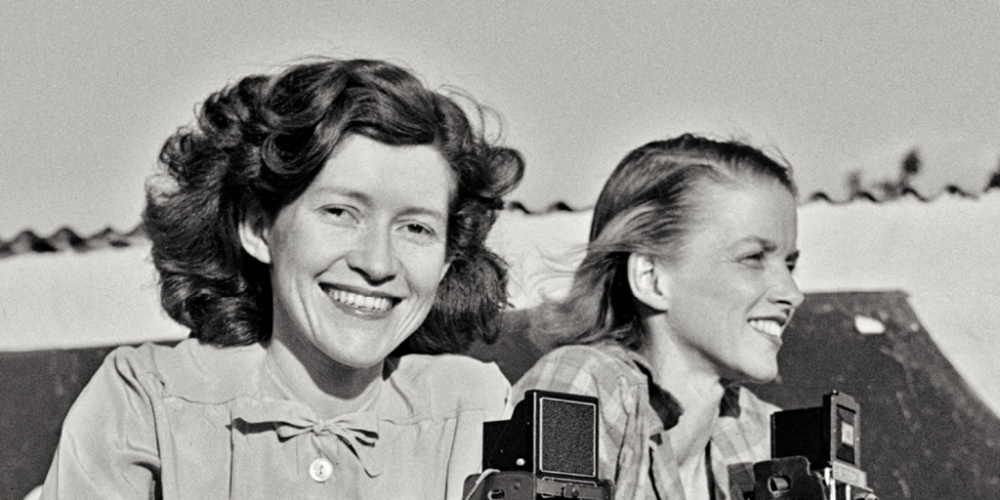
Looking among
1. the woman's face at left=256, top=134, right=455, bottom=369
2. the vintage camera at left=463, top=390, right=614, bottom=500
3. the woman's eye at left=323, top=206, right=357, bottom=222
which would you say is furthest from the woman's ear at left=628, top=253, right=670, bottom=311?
the vintage camera at left=463, top=390, right=614, bottom=500

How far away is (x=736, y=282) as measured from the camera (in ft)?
7.00

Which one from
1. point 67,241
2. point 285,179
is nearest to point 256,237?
point 285,179

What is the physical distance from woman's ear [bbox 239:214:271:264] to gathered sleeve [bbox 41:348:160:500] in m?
0.21

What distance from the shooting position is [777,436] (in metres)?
1.74

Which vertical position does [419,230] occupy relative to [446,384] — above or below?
above

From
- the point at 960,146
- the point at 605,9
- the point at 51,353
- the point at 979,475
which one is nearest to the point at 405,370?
the point at 51,353

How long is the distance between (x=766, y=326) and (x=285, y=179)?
68 cm

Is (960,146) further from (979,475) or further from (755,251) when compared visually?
(755,251)

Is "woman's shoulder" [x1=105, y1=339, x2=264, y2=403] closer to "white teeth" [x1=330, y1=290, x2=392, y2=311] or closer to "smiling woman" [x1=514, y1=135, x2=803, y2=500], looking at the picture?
"white teeth" [x1=330, y1=290, x2=392, y2=311]

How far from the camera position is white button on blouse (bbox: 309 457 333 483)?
1.91m

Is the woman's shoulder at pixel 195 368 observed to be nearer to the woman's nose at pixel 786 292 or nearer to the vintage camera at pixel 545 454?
the vintage camera at pixel 545 454

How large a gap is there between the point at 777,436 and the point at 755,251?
46 centimetres

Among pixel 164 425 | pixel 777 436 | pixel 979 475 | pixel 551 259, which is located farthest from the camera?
pixel 979 475

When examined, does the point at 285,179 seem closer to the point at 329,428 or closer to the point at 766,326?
the point at 329,428
